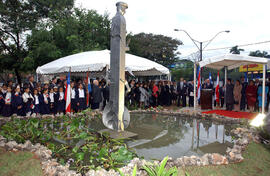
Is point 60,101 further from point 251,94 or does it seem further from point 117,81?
point 251,94

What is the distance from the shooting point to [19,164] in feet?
10.9

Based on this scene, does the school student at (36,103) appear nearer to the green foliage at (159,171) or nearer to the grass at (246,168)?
the green foliage at (159,171)

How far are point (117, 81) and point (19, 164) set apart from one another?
2.72 metres

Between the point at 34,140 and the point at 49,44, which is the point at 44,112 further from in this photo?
the point at 49,44

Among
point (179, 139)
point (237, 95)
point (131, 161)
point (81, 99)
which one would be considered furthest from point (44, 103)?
point (237, 95)

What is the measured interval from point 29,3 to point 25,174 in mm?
18951

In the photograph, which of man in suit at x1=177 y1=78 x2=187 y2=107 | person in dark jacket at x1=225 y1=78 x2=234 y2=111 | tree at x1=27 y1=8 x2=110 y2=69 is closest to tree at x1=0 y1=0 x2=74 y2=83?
tree at x1=27 y1=8 x2=110 y2=69

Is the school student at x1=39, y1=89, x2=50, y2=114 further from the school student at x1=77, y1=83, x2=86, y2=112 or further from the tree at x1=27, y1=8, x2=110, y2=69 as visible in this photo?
the tree at x1=27, y1=8, x2=110, y2=69

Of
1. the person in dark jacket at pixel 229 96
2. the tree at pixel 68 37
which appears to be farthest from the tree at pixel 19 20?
the person in dark jacket at pixel 229 96

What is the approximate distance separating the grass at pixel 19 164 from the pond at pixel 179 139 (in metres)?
1.83

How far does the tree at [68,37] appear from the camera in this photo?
50.9 ft

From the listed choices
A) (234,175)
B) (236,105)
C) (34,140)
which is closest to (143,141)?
(234,175)

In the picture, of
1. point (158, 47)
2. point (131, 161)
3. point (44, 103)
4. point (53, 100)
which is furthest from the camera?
point (158, 47)

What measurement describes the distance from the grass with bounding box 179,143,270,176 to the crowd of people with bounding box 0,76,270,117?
3.39 m
